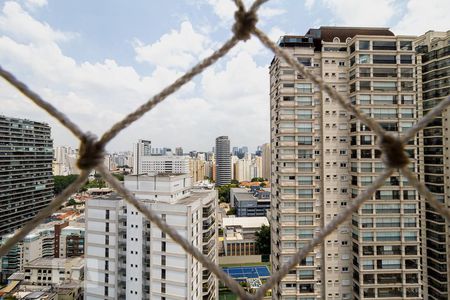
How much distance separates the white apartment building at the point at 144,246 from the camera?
185 inches

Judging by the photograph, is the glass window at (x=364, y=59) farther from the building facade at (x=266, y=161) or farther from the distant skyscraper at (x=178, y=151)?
the distant skyscraper at (x=178, y=151)

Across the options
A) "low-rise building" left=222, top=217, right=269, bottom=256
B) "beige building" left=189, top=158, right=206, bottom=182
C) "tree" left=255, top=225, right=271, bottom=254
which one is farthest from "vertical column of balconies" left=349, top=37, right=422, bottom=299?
→ "beige building" left=189, top=158, right=206, bottom=182

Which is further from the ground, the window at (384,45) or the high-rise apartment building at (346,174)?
the window at (384,45)

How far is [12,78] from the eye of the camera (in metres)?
0.46

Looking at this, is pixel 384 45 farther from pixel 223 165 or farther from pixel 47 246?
pixel 223 165

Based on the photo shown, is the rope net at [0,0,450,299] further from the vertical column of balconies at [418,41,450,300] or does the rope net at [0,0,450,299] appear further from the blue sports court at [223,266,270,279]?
the blue sports court at [223,266,270,279]

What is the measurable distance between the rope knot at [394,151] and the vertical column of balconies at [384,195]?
4.77 m

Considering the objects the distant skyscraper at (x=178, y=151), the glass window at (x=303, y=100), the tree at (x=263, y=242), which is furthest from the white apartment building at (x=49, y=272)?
the distant skyscraper at (x=178, y=151)

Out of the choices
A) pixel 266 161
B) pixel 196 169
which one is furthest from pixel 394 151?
pixel 266 161

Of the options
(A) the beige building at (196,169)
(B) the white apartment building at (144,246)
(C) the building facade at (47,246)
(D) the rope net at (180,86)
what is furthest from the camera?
(A) the beige building at (196,169)

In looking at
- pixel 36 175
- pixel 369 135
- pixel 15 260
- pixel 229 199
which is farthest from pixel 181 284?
pixel 229 199

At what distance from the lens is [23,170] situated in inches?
457

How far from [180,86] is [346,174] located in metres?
5.21

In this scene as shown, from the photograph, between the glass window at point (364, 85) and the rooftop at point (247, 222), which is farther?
the rooftop at point (247, 222)
